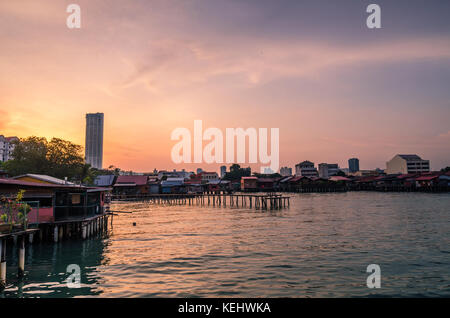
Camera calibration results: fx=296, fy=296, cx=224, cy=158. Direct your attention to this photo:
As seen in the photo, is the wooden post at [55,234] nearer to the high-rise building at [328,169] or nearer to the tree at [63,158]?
the tree at [63,158]

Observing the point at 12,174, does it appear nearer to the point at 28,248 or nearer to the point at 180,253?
the point at 28,248

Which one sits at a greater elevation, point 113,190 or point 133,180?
point 133,180

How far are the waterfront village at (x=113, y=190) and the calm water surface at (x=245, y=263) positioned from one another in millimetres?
1743

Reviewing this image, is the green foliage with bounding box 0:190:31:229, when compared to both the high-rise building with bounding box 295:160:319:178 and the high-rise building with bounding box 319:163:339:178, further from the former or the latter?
the high-rise building with bounding box 319:163:339:178

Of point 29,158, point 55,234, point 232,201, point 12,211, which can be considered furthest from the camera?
point 232,201

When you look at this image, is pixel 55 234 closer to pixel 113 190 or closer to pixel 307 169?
pixel 113 190

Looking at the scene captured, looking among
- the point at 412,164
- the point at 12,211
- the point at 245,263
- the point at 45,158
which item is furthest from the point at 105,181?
the point at 412,164

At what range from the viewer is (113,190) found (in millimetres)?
82750

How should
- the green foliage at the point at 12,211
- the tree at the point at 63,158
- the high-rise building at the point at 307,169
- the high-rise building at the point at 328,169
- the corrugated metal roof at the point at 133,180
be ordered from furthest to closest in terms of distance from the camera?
the high-rise building at the point at 328,169 → the high-rise building at the point at 307,169 → the corrugated metal roof at the point at 133,180 → the tree at the point at 63,158 → the green foliage at the point at 12,211

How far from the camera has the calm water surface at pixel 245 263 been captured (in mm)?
12617

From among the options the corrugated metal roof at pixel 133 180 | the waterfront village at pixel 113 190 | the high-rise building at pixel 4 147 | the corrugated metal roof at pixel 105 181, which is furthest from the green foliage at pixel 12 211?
the high-rise building at pixel 4 147

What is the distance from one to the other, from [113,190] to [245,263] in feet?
242

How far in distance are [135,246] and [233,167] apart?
14835cm

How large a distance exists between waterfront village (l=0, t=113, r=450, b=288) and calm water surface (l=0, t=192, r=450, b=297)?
1.74m
